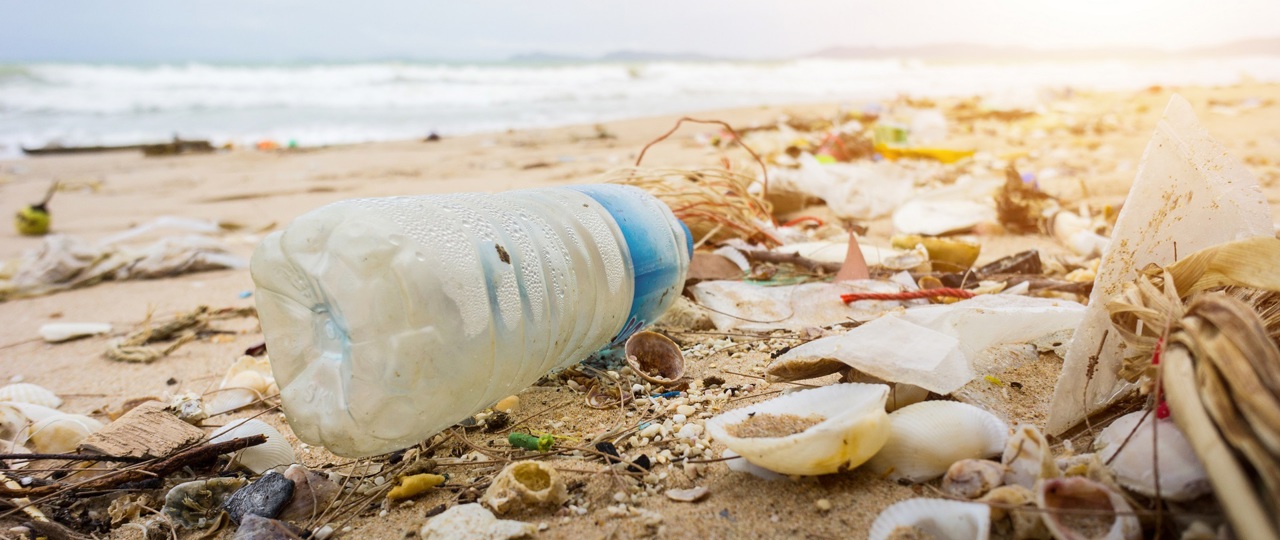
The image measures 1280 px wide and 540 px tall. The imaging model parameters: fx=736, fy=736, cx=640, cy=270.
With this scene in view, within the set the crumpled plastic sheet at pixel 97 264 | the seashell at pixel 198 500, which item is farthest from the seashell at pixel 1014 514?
the crumpled plastic sheet at pixel 97 264

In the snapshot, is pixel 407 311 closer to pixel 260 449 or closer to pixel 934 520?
pixel 260 449

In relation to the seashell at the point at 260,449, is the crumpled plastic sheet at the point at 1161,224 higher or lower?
higher

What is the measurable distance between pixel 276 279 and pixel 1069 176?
178 inches

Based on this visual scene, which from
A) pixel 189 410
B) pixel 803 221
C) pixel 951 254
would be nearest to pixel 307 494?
pixel 189 410

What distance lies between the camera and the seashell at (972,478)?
109 cm

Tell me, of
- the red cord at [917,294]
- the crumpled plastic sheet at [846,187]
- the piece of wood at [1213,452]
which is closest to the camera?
the piece of wood at [1213,452]

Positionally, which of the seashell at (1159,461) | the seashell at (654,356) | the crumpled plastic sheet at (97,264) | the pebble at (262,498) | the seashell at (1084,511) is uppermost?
the seashell at (1159,461)

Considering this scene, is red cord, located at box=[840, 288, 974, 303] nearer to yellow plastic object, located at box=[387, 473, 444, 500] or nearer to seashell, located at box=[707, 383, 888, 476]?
seashell, located at box=[707, 383, 888, 476]

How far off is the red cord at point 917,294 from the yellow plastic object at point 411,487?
54.2 inches

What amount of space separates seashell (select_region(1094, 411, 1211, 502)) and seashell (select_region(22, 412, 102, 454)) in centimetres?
210

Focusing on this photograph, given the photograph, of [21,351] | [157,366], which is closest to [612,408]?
[157,366]

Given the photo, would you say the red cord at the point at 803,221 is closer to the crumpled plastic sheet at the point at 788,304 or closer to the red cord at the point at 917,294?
the crumpled plastic sheet at the point at 788,304

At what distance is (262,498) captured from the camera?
52.7 inches

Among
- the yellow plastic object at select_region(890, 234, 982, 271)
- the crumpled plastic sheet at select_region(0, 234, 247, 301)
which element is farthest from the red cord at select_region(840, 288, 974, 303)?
the crumpled plastic sheet at select_region(0, 234, 247, 301)
